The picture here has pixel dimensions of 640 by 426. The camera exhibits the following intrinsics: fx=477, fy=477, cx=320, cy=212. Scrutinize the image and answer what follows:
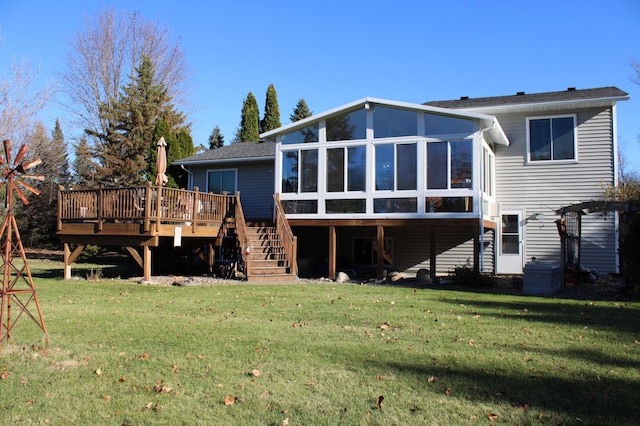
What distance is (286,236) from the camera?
44.6 ft

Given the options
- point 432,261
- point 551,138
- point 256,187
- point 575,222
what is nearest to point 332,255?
point 432,261

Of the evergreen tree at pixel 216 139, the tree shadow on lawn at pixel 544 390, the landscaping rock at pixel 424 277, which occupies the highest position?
the evergreen tree at pixel 216 139

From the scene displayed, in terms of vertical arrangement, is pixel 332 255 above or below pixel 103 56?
below

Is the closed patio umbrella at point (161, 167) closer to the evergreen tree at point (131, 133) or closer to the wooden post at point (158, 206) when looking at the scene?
the wooden post at point (158, 206)

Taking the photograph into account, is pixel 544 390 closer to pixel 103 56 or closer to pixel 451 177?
pixel 451 177

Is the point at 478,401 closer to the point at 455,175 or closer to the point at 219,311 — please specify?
the point at 219,311

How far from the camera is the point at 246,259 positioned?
1280cm

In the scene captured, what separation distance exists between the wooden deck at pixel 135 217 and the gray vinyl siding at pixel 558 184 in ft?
31.8

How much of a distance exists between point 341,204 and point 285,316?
7.19m

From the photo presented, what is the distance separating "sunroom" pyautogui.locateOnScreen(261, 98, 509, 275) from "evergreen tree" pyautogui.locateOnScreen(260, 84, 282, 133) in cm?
2251

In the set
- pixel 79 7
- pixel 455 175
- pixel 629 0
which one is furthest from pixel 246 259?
pixel 79 7

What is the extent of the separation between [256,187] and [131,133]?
39.7 ft

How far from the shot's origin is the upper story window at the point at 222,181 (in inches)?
750

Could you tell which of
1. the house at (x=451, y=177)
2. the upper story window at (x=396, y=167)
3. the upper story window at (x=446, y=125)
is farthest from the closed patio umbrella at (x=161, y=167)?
the upper story window at (x=446, y=125)
